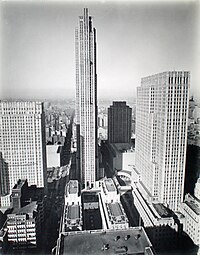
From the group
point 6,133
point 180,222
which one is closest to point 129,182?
point 180,222

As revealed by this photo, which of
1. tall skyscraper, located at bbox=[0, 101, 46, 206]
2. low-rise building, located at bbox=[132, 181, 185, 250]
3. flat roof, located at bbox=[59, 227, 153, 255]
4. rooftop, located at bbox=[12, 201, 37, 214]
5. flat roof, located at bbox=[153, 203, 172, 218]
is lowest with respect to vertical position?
low-rise building, located at bbox=[132, 181, 185, 250]

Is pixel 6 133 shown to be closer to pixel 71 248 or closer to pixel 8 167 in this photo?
pixel 8 167

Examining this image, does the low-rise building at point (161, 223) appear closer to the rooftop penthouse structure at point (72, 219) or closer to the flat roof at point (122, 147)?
the rooftop penthouse structure at point (72, 219)

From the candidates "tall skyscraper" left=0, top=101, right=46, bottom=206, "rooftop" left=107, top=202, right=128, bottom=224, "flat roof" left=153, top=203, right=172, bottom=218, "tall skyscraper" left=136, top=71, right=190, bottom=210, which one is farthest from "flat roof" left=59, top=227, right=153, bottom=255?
"tall skyscraper" left=0, top=101, right=46, bottom=206

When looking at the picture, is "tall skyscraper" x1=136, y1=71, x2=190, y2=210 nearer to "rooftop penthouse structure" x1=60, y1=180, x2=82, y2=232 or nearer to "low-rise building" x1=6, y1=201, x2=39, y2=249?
"rooftop penthouse structure" x1=60, y1=180, x2=82, y2=232

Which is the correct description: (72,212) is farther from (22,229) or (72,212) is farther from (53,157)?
(53,157)
